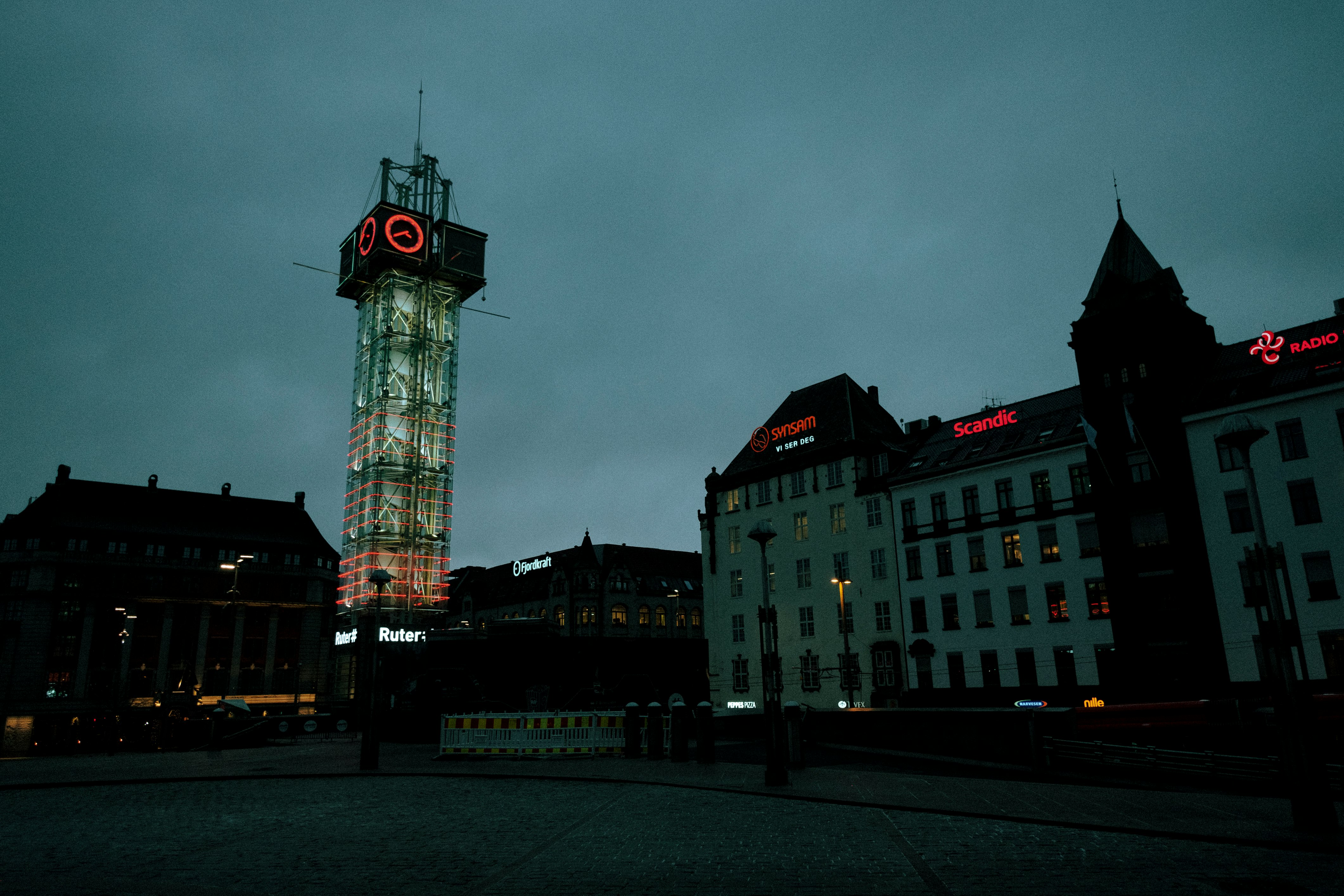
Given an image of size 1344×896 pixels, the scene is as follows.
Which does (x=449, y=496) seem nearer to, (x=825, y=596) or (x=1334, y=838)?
(x=825, y=596)

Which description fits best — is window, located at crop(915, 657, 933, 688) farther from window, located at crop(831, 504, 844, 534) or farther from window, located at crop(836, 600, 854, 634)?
window, located at crop(831, 504, 844, 534)

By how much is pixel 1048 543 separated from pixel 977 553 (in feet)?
14.3

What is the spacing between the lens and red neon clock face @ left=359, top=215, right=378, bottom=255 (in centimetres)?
10500

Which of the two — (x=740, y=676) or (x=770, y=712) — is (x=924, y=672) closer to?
(x=740, y=676)

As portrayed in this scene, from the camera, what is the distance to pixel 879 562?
184 ft

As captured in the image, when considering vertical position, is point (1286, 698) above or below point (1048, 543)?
below

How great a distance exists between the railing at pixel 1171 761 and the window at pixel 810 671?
118 feet

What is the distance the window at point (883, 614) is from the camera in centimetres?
5478

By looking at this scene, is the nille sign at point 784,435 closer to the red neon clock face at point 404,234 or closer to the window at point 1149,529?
the window at point 1149,529

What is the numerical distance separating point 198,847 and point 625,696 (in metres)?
60.6

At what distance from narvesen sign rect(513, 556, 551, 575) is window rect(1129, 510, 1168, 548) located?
84113 millimetres

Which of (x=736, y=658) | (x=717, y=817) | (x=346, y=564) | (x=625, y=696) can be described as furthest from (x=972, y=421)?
(x=346, y=564)

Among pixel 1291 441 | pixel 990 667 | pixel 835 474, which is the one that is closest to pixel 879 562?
pixel 835 474

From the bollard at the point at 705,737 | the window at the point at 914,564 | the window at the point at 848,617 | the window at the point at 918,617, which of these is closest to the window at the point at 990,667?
the window at the point at 918,617
